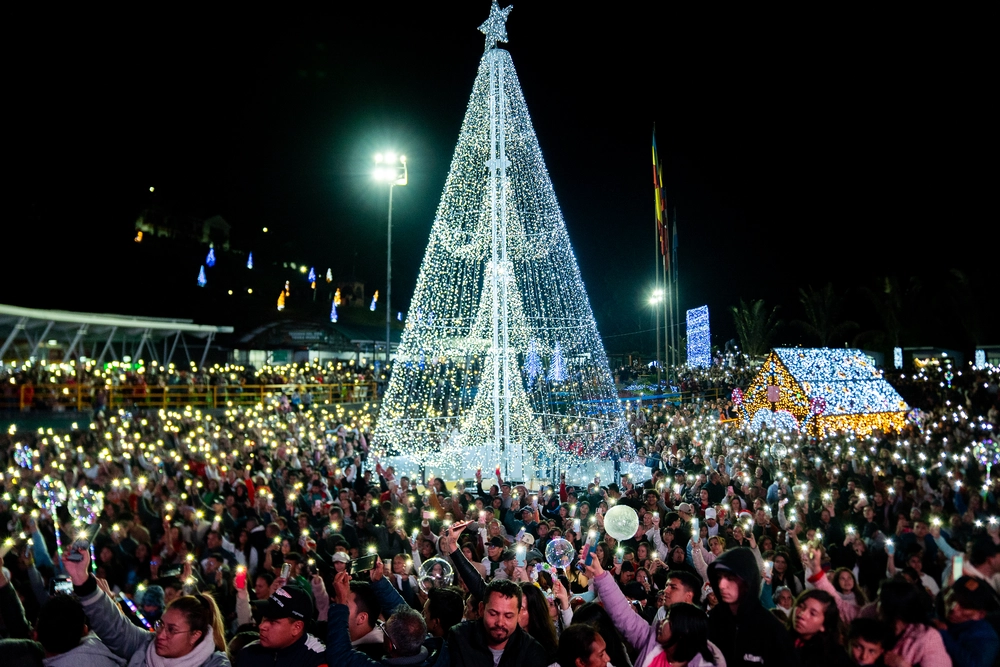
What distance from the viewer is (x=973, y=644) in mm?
3576

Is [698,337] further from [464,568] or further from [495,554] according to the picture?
[464,568]

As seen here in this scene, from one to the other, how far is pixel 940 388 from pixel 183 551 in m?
27.7

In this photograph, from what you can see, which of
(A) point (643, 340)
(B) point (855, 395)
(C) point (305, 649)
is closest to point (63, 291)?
(B) point (855, 395)

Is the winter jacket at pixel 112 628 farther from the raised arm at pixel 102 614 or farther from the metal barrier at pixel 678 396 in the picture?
the metal barrier at pixel 678 396

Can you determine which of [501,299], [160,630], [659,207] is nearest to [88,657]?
[160,630]

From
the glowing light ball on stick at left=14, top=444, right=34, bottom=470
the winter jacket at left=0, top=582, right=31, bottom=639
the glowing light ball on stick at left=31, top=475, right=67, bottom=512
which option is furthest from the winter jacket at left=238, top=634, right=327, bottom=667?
the glowing light ball on stick at left=14, top=444, right=34, bottom=470

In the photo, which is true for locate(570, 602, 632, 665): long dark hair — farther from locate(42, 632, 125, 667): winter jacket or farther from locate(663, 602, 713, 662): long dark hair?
locate(42, 632, 125, 667): winter jacket

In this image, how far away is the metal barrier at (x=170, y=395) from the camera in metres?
18.9

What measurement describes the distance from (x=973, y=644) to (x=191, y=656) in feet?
13.3

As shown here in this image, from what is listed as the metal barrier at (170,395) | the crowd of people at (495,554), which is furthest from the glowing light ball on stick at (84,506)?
the metal barrier at (170,395)

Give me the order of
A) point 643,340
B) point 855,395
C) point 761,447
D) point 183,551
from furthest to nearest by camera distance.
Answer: point 643,340 → point 855,395 → point 761,447 → point 183,551

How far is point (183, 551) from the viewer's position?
7809 mm

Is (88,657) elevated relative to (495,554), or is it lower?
elevated

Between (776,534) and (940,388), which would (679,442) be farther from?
(940,388)
